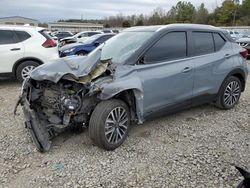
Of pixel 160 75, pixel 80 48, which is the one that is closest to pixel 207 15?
pixel 80 48

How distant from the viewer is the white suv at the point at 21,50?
7.52 metres

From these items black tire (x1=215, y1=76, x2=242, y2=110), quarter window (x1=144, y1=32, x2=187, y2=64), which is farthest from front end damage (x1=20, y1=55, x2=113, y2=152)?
black tire (x1=215, y1=76, x2=242, y2=110)

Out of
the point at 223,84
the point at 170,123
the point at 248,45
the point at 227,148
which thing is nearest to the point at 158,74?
the point at 170,123

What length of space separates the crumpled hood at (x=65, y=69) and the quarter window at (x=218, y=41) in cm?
234

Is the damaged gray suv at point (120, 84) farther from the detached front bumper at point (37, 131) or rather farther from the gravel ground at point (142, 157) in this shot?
the gravel ground at point (142, 157)

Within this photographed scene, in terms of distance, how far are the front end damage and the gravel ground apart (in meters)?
0.32

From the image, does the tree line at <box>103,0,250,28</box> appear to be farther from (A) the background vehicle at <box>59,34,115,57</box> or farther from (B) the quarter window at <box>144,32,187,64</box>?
(B) the quarter window at <box>144,32,187,64</box>

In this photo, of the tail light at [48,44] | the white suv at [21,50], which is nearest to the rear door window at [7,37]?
the white suv at [21,50]

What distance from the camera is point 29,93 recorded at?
4023mm

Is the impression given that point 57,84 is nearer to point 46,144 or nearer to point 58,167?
point 46,144

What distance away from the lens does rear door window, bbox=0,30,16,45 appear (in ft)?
24.9

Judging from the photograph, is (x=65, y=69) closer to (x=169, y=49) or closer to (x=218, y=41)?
(x=169, y=49)

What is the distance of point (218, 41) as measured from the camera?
5.19 meters

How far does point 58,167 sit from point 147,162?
3.67ft
